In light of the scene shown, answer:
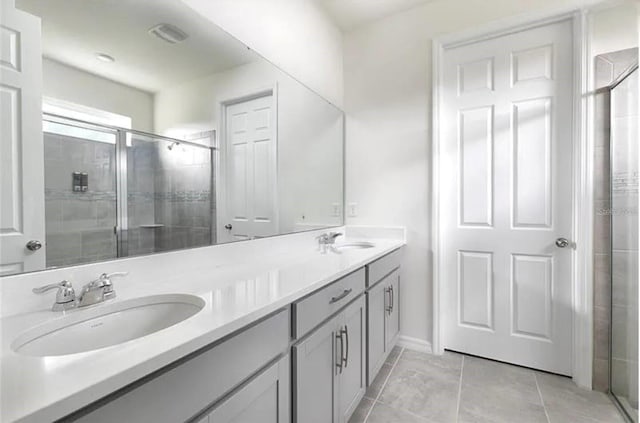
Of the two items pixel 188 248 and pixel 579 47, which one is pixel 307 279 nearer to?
pixel 188 248

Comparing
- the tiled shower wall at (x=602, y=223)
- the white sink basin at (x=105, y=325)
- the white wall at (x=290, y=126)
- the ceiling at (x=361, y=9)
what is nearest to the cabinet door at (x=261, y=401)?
the white sink basin at (x=105, y=325)

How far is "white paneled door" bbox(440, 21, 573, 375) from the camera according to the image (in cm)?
193

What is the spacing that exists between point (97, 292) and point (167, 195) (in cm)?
45

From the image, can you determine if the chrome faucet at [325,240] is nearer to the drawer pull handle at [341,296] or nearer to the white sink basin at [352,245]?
the white sink basin at [352,245]

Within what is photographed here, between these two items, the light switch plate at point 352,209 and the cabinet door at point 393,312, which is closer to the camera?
the cabinet door at point 393,312

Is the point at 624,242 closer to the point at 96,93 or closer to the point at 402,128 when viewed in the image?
the point at 402,128

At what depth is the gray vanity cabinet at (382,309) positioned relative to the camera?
5.49 ft

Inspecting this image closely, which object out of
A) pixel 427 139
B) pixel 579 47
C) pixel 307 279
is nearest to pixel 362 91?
pixel 427 139

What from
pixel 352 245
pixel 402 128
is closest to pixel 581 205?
pixel 402 128

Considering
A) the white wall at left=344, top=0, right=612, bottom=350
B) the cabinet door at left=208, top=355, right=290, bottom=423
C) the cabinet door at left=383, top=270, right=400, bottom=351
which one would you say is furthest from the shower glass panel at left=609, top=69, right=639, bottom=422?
the cabinet door at left=208, top=355, right=290, bottom=423

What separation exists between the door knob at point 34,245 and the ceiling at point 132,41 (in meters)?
0.55

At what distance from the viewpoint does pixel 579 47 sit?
5.97ft

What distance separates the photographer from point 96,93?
981mm

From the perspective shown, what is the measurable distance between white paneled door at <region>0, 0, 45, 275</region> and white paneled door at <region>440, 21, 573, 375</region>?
2.25m
